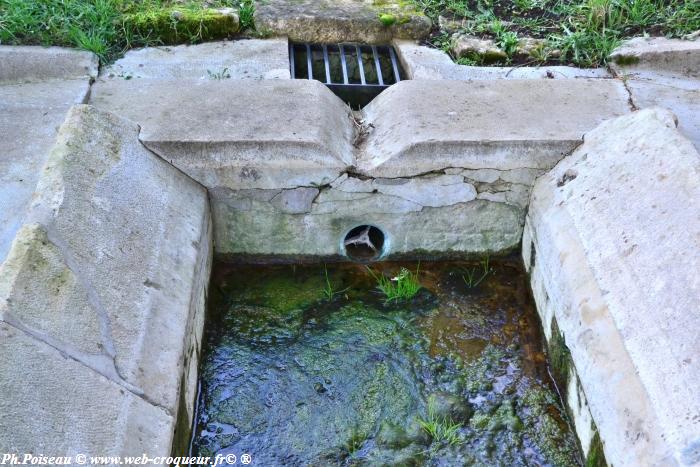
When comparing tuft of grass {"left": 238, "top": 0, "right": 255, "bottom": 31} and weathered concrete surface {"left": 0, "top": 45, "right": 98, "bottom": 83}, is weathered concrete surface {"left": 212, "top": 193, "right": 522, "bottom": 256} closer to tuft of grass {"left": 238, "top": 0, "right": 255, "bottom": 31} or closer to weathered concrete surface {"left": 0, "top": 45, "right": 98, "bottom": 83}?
weathered concrete surface {"left": 0, "top": 45, "right": 98, "bottom": 83}

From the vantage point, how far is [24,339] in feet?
6.04

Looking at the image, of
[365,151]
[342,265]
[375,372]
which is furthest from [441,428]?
[365,151]

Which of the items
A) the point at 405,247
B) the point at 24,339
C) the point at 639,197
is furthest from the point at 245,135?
the point at 639,197

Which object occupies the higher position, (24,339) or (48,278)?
(48,278)

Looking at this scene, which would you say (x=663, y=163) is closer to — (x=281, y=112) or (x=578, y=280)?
(x=578, y=280)

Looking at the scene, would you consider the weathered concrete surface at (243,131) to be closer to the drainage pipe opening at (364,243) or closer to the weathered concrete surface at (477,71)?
the drainage pipe opening at (364,243)

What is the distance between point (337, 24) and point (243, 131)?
1.27 meters

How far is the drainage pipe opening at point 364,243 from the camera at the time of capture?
3156 mm

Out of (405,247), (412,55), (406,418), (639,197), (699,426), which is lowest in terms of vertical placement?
(699,426)

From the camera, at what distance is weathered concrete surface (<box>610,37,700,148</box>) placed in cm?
324

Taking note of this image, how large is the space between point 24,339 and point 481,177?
6.02ft

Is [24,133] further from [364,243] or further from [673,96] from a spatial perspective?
[673,96]

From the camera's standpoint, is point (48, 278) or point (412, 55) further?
point (412, 55)

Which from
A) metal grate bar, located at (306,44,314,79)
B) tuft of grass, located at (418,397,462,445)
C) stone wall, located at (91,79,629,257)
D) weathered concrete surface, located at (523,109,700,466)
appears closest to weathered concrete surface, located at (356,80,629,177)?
stone wall, located at (91,79,629,257)
